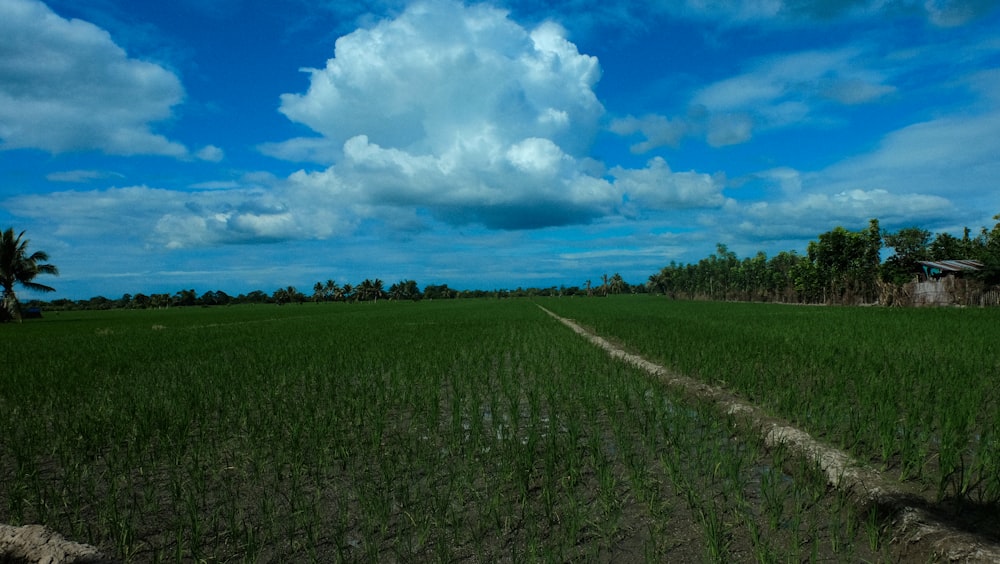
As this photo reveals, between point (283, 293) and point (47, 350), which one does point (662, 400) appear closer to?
point (47, 350)

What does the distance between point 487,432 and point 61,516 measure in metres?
3.34

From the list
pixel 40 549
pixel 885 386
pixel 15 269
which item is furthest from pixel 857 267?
pixel 15 269

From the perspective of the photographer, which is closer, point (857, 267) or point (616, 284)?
point (857, 267)

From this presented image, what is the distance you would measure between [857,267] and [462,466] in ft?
140

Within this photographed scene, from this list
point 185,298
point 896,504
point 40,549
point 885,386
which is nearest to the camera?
point 40,549

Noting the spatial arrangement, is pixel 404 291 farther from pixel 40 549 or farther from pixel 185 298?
pixel 40 549

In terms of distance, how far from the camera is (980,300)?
2480 centimetres

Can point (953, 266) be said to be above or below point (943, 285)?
above

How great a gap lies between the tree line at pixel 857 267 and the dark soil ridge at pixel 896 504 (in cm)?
2771

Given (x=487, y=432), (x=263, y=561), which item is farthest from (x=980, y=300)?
(x=263, y=561)

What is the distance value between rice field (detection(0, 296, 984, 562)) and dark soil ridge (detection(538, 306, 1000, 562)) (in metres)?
0.11

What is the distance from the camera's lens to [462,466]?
4121mm

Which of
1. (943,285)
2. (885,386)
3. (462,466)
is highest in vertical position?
(943,285)

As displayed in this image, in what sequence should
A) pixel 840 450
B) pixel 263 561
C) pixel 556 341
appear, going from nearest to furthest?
pixel 263 561 < pixel 840 450 < pixel 556 341
